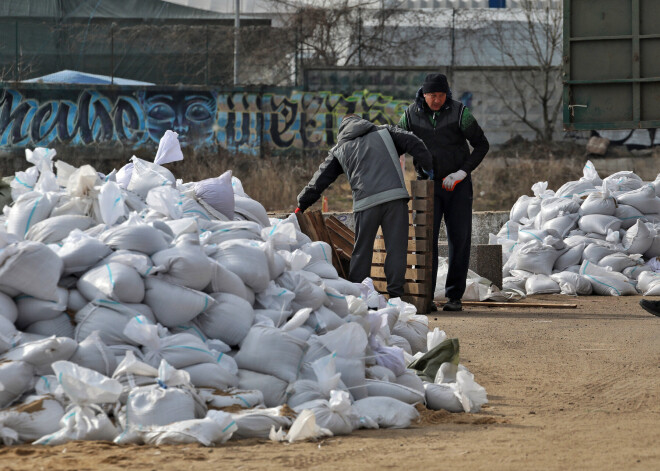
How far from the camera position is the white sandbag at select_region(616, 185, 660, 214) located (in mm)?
12055

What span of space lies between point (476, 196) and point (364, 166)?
14153 mm

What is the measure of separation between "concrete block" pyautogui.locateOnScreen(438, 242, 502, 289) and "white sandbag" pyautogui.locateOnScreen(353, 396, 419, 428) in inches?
244

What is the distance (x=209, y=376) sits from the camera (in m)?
4.38

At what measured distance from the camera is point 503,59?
977 inches

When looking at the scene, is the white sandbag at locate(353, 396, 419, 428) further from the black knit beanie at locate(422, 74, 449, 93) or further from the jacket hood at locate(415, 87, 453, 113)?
the jacket hood at locate(415, 87, 453, 113)

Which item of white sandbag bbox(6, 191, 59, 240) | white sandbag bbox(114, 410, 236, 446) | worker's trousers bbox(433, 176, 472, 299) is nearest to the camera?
white sandbag bbox(114, 410, 236, 446)

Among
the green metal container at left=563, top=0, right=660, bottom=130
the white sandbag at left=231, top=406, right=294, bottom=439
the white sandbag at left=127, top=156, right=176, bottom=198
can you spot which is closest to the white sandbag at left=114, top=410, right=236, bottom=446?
the white sandbag at left=231, top=406, right=294, bottom=439

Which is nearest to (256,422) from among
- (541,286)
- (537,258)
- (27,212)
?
(27,212)

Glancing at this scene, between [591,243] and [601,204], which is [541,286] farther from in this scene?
[601,204]

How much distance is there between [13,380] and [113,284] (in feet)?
2.05

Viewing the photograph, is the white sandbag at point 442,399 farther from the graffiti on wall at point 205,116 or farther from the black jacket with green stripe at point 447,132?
the graffiti on wall at point 205,116

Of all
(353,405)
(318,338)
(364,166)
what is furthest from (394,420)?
(364,166)

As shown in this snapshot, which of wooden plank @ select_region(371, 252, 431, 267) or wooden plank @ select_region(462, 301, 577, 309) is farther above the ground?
wooden plank @ select_region(371, 252, 431, 267)

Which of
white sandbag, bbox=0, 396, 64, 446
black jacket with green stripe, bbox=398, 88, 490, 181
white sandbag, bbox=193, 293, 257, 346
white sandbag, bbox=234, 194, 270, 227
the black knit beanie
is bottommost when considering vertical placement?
white sandbag, bbox=0, 396, 64, 446
